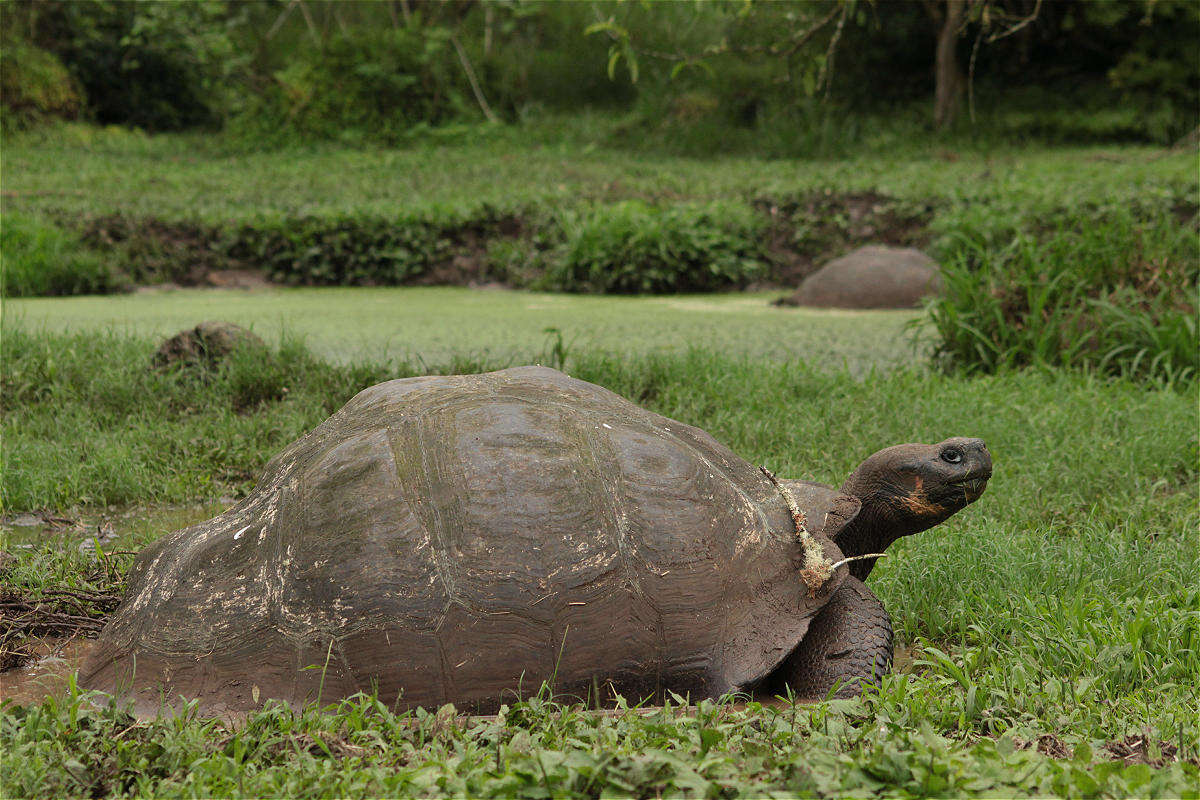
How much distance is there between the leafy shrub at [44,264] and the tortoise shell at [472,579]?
589 cm

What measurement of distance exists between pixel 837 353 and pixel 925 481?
316cm

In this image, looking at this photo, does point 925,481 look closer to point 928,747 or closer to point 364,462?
point 928,747

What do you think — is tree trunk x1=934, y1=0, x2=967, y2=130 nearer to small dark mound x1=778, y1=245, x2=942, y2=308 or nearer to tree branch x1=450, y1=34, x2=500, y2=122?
tree branch x1=450, y1=34, x2=500, y2=122

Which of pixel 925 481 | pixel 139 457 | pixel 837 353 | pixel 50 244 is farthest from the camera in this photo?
pixel 50 244

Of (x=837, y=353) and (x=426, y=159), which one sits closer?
(x=837, y=353)

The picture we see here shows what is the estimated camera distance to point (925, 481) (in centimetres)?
273

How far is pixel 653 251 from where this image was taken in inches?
310

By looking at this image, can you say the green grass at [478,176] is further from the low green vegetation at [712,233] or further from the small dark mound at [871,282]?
the small dark mound at [871,282]

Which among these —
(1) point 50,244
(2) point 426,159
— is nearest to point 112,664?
(1) point 50,244

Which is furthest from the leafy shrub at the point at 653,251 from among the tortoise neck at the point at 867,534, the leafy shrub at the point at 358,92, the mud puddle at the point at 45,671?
the leafy shrub at the point at 358,92

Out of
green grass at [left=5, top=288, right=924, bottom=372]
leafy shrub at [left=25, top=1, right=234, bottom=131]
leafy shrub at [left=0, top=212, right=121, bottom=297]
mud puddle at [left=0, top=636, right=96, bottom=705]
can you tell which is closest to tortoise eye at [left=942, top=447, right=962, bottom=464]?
mud puddle at [left=0, top=636, right=96, bottom=705]

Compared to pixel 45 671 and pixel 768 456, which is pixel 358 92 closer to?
pixel 768 456

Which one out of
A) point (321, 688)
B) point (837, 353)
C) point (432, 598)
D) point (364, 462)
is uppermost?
point (364, 462)

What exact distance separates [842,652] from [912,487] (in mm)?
532
